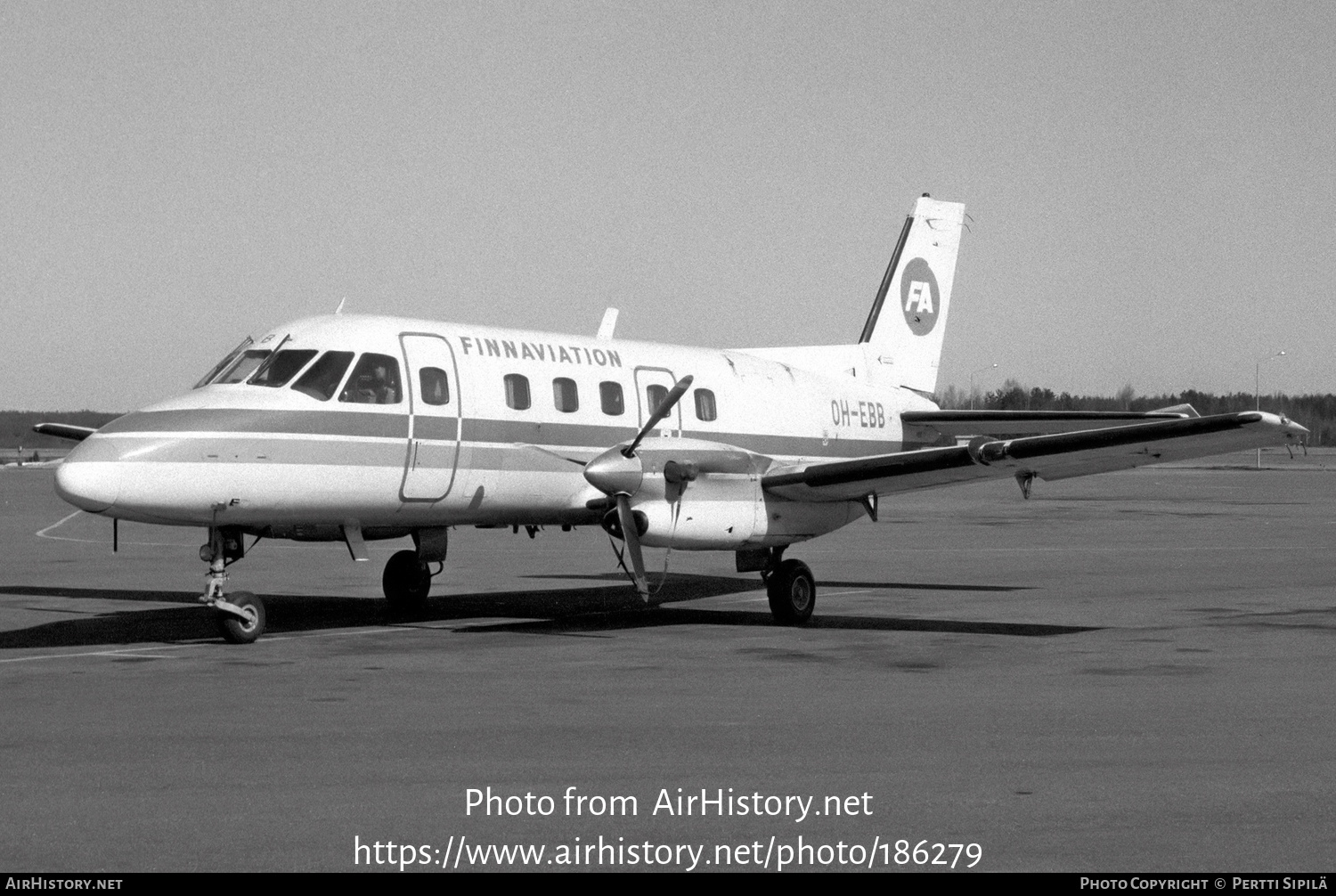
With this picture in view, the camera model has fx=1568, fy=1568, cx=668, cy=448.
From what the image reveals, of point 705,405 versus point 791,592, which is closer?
point 791,592

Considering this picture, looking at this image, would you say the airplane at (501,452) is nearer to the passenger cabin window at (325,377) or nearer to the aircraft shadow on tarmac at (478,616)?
the passenger cabin window at (325,377)

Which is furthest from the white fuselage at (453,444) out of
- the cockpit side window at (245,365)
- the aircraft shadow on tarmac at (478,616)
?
the aircraft shadow on tarmac at (478,616)

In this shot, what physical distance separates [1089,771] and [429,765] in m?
3.33

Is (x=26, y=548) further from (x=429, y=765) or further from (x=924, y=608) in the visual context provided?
(x=429, y=765)

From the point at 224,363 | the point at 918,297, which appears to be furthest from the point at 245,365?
the point at 918,297

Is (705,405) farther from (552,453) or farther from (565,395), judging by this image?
(552,453)

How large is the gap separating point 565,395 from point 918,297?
731 centimetres

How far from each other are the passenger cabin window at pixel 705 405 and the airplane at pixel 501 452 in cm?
3

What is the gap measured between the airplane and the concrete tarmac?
985mm

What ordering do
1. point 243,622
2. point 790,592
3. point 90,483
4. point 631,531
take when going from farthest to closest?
point 790,592, point 631,531, point 243,622, point 90,483

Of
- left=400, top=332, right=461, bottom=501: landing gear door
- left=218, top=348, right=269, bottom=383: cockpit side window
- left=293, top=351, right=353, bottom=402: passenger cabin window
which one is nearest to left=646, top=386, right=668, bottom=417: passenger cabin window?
left=400, top=332, right=461, bottom=501: landing gear door

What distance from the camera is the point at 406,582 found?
17.2m

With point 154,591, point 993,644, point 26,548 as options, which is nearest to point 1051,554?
point 993,644

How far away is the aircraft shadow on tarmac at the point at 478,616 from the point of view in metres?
14.5
